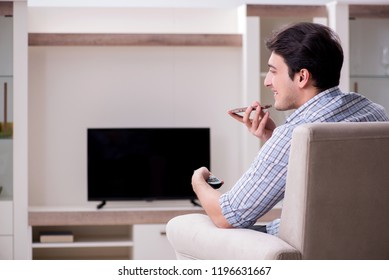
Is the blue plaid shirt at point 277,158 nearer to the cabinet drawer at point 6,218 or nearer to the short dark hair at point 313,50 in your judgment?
the short dark hair at point 313,50

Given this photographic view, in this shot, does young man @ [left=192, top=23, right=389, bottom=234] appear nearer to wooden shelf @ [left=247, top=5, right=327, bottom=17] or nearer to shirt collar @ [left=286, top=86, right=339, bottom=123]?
shirt collar @ [left=286, top=86, right=339, bottom=123]

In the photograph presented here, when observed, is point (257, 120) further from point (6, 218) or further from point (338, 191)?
point (6, 218)

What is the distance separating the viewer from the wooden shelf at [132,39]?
5246 millimetres

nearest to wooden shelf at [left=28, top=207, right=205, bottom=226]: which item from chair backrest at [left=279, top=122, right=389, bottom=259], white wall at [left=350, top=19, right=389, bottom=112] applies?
white wall at [left=350, top=19, right=389, bottom=112]

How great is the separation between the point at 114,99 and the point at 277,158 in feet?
11.8

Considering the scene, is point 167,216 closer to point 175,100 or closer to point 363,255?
point 175,100

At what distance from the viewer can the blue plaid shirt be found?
203 centimetres

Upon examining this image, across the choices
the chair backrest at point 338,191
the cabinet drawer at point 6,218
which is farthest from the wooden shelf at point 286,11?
the chair backrest at point 338,191

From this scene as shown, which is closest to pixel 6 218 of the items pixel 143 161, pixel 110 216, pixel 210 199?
pixel 110 216

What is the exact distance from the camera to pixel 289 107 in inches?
87.4

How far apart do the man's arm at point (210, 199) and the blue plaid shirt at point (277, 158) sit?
0.07 feet

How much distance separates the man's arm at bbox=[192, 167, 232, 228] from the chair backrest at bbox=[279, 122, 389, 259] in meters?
0.25

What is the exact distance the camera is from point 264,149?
204 cm

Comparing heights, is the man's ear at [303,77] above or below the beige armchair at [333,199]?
above
